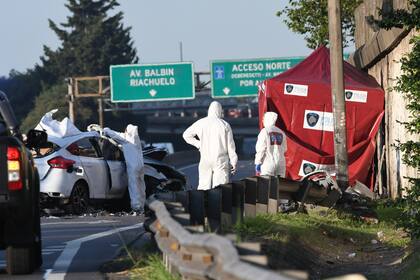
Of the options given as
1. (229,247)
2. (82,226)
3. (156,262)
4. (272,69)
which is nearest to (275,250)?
(156,262)

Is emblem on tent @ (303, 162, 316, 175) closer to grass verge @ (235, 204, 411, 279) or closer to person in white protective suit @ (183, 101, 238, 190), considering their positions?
grass verge @ (235, 204, 411, 279)

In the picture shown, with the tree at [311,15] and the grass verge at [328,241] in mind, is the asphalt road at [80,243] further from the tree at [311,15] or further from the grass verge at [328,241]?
the tree at [311,15]

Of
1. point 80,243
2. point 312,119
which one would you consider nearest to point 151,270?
point 80,243

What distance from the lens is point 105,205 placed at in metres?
24.2

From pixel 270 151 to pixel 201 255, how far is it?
1166 centimetres

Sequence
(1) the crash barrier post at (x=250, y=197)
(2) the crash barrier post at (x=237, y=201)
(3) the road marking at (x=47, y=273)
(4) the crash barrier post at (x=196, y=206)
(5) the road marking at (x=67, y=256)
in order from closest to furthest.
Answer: (3) the road marking at (x=47, y=273)
(5) the road marking at (x=67, y=256)
(4) the crash barrier post at (x=196, y=206)
(2) the crash barrier post at (x=237, y=201)
(1) the crash barrier post at (x=250, y=197)

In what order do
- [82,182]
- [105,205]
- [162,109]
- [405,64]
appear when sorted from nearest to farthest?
1. [405,64]
2. [82,182]
3. [105,205]
4. [162,109]

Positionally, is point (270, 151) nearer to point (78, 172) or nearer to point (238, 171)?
point (78, 172)

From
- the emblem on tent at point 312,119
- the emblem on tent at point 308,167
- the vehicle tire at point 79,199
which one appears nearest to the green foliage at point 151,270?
the vehicle tire at point 79,199

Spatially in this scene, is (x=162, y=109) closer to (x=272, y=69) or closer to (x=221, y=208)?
Result: (x=272, y=69)

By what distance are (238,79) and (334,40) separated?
92.2ft

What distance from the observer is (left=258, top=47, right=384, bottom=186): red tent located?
27.6 m

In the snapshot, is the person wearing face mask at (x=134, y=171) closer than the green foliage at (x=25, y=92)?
Yes

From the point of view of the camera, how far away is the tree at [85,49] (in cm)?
12012
